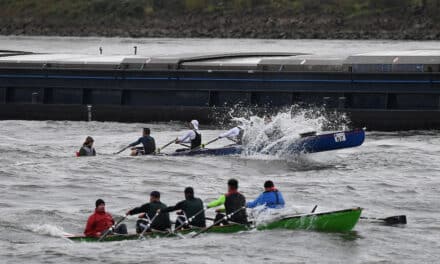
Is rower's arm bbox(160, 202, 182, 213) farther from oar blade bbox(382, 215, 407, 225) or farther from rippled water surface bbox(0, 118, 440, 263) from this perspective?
oar blade bbox(382, 215, 407, 225)

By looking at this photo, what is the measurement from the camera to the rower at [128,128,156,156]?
45.1 metres

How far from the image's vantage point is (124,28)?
125000 mm

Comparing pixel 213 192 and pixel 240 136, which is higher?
pixel 240 136

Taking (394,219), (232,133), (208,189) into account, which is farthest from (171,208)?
(232,133)

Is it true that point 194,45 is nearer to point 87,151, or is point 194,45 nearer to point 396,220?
point 87,151

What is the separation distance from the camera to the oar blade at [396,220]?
33156 millimetres

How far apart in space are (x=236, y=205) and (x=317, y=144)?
43.2ft

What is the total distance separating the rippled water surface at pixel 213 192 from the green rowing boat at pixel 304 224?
188 millimetres

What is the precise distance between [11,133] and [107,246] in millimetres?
27135

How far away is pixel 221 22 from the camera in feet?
396

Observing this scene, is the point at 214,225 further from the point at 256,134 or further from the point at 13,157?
the point at 13,157

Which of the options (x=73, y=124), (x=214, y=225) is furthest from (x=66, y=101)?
(x=214, y=225)

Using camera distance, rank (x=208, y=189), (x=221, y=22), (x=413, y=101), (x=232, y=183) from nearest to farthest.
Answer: (x=232, y=183) < (x=208, y=189) < (x=413, y=101) < (x=221, y=22)

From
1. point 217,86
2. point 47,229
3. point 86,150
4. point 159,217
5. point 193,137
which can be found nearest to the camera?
point 159,217
